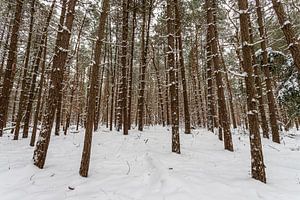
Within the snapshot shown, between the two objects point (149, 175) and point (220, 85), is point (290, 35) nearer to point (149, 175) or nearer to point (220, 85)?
point (220, 85)

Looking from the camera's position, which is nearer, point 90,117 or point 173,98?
point 90,117

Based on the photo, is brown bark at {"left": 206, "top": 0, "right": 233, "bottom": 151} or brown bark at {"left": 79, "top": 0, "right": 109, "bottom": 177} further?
brown bark at {"left": 206, "top": 0, "right": 233, "bottom": 151}

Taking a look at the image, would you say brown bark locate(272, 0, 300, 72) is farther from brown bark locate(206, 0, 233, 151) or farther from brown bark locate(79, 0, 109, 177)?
brown bark locate(79, 0, 109, 177)

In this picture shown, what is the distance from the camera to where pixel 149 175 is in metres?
5.50

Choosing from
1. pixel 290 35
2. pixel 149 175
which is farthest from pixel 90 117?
pixel 290 35

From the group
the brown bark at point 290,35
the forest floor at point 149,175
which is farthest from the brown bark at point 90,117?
the brown bark at point 290,35

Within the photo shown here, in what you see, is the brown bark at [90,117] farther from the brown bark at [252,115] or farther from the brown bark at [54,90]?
the brown bark at [252,115]

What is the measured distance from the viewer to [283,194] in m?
4.41

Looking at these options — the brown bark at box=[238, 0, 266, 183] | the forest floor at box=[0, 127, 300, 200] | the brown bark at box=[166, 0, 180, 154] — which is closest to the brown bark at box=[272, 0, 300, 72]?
the brown bark at box=[238, 0, 266, 183]

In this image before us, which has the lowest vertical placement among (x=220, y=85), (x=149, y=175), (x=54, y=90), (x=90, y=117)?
(x=149, y=175)

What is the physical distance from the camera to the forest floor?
14.6ft

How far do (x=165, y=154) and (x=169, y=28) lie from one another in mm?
4478

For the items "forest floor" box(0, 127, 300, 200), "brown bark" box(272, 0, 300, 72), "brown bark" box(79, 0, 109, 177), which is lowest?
"forest floor" box(0, 127, 300, 200)

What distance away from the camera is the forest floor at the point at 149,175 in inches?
176
